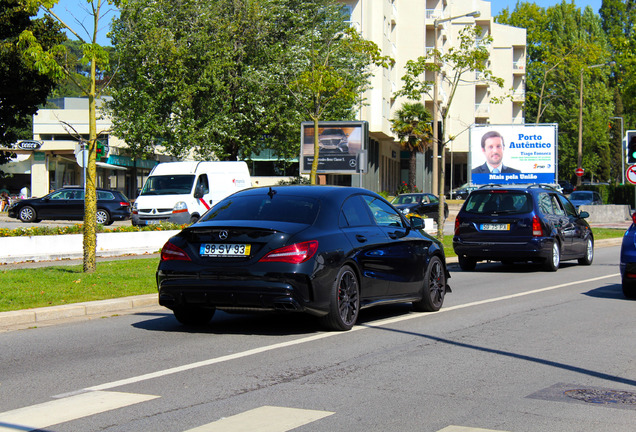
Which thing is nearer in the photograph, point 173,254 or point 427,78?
point 173,254

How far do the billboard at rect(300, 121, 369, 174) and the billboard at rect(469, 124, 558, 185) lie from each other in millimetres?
7739

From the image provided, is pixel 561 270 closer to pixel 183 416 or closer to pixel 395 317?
pixel 395 317

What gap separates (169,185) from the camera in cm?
2941

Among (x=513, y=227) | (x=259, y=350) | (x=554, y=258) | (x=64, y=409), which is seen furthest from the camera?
(x=554, y=258)

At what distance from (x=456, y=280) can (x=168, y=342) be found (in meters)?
8.73

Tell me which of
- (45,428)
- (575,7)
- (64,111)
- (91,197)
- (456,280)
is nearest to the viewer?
(45,428)

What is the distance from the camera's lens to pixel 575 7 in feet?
301

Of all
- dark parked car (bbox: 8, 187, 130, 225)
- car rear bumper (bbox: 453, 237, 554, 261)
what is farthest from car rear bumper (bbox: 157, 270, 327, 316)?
dark parked car (bbox: 8, 187, 130, 225)

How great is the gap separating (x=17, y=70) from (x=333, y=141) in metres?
13.6

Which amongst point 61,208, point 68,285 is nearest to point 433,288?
point 68,285

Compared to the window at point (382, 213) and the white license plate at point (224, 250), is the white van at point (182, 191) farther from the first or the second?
the white license plate at point (224, 250)

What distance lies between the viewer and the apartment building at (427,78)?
171ft

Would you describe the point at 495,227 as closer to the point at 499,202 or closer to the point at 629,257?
the point at 499,202

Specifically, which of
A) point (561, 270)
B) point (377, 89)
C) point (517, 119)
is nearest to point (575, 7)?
point (517, 119)
